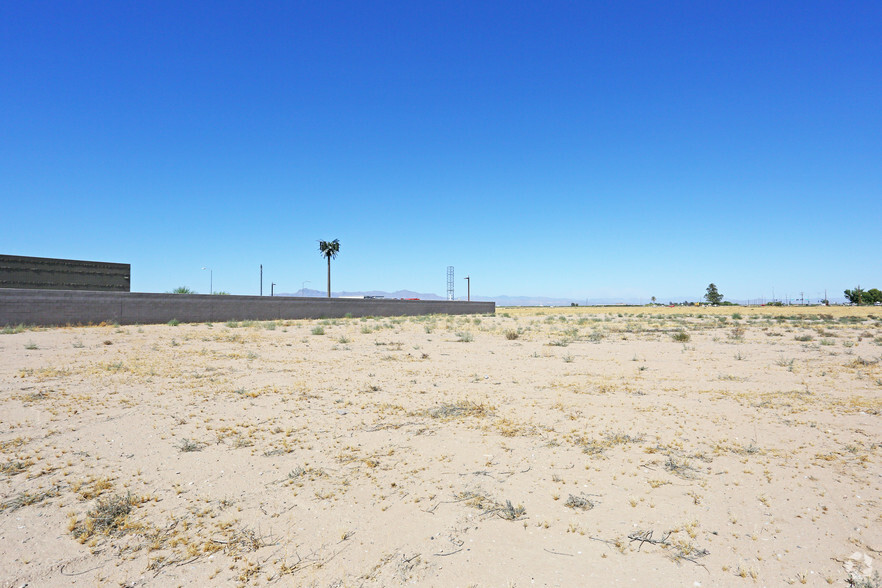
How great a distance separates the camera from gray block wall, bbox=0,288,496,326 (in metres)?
26.7

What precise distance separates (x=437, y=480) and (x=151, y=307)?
110 ft

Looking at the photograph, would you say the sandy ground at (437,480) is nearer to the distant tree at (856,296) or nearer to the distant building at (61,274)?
the distant building at (61,274)

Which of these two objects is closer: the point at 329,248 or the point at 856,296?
the point at 329,248

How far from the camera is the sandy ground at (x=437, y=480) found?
3.91 meters

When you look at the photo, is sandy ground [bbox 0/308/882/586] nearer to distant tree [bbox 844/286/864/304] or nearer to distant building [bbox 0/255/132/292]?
distant building [bbox 0/255/132/292]

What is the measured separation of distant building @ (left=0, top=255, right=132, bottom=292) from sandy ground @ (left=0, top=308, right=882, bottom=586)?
34.8 metres

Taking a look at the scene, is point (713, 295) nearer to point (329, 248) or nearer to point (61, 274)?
point (329, 248)

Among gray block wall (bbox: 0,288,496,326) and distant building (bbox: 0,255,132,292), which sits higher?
distant building (bbox: 0,255,132,292)

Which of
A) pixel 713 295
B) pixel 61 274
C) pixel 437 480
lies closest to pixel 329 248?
pixel 61 274

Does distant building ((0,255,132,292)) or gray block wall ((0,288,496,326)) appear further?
distant building ((0,255,132,292))

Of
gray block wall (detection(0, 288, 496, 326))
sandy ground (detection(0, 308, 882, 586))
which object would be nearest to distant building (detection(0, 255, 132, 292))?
gray block wall (detection(0, 288, 496, 326))

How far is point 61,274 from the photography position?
38438 millimetres

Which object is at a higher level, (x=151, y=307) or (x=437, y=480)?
(x=151, y=307)

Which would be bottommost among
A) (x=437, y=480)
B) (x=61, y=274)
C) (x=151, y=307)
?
(x=437, y=480)
